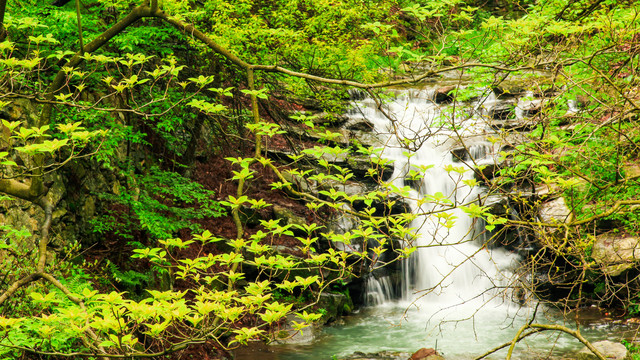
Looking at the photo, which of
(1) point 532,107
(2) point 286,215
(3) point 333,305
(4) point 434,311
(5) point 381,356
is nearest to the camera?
(1) point 532,107

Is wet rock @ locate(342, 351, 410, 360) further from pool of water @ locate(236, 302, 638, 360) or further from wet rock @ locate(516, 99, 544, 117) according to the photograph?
wet rock @ locate(516, 99, 544, 117)

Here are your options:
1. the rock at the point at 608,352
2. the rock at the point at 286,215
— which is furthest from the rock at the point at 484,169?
the rock at the point at 286,215

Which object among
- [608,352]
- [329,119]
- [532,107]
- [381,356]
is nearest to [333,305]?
[381,356]

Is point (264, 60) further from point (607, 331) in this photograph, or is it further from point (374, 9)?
point (607, 331)

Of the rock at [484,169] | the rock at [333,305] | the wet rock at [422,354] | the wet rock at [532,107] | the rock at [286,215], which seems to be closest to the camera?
the rock at [484,169]

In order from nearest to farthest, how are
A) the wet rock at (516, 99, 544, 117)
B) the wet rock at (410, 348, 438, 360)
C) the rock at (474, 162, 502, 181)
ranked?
the rock at (474, 162, 502, 181), the wet rock at (516, 99, 544, 117), the wet rock at (410, 348, 438, 360)

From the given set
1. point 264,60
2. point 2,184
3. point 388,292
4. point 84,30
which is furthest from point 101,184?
point 388,292

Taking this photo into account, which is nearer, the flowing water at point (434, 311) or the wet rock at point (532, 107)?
the wet rock at point (532, 107)

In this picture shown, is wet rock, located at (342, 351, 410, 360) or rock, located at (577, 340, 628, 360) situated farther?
wet rock, located at (342, 351, 410, 360)

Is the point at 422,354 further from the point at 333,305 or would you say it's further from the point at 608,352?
the point at 333,305

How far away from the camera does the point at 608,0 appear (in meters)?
5.52

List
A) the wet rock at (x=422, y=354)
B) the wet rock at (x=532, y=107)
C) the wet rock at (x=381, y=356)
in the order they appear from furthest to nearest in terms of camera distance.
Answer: the wet rock at (x=381, y=356) < the wet rock at (x=422, y=354) < the wet rock at (x=532, y=107)

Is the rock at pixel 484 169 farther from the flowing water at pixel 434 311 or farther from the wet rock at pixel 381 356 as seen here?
the wet rock at pixel 381 356

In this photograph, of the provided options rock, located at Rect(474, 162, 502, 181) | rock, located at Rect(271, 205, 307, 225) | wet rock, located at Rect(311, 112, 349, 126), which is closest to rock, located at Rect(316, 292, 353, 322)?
rock, located at Rect(271, 205, 307, 225)
